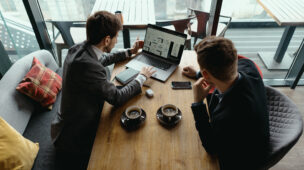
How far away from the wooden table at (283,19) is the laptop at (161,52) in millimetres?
1330

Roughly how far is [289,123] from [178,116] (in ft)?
1.97

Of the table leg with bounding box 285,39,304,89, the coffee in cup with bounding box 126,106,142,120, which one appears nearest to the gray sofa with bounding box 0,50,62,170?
the coffee in cup with bounding box 126,106,142,120

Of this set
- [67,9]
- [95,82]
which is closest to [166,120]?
[95,82]

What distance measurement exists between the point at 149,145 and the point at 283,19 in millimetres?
2085

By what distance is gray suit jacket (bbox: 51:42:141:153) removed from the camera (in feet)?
4.18

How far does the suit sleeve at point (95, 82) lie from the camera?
1265mm

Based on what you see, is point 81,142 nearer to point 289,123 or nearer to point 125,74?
point 125,74

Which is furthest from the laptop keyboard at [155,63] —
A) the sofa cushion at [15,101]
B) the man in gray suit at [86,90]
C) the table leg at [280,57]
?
the table leg at [280,57]

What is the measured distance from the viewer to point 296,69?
257cm

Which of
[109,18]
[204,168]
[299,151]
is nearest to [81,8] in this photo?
[109,18]

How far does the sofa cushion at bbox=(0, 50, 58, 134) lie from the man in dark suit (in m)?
1.38

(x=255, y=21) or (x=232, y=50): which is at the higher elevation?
(x=232, y=50)

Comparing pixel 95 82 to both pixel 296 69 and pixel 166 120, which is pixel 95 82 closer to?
pixel 166 120

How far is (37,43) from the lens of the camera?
270 cm
